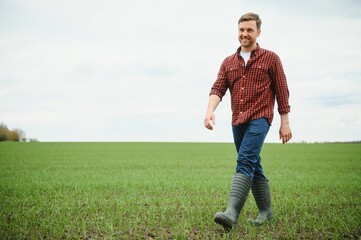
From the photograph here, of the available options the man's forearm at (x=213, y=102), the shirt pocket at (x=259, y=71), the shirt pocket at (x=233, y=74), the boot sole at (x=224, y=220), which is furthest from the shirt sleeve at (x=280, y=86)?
the boot sole at (x=224, y=220)

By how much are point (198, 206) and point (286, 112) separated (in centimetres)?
253

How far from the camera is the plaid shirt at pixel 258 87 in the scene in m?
4.34

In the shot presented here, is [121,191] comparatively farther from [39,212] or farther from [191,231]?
[191,231]

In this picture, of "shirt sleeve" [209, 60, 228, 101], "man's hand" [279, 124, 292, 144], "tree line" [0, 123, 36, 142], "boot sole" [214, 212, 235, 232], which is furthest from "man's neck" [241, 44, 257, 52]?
"tree line" [0, 123, 36, 142]

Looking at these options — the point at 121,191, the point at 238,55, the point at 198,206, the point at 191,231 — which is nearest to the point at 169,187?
the point at 121,191

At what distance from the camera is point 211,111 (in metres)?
4.48

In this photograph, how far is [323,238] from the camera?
414cm

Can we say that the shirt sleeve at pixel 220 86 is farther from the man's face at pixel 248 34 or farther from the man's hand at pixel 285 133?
the man's hand at pixel 285 133

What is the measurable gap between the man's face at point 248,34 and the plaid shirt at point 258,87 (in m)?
0.11

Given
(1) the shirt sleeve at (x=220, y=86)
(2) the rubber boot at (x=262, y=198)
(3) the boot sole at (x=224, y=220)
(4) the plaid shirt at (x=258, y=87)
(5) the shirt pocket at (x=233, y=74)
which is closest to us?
(3) the boot sole at (x=224, y=220)

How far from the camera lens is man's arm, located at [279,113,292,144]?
4422mm

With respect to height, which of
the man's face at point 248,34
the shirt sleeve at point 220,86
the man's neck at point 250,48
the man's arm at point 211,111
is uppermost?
the man's face at point 248,34

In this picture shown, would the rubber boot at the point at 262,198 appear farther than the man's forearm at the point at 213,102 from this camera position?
Yes

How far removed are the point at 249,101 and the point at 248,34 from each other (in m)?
0.82
